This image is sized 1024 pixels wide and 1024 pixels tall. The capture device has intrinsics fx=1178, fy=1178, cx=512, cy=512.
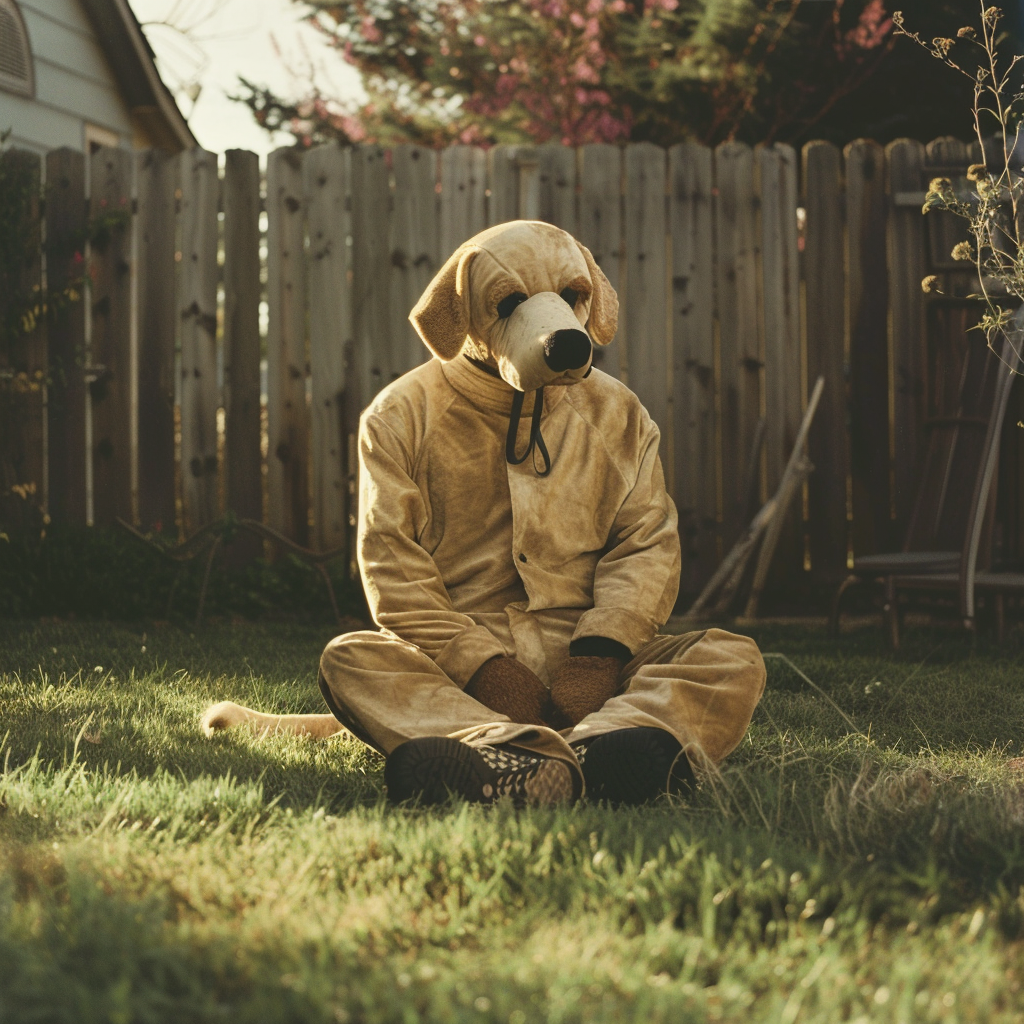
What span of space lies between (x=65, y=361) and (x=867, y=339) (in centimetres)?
409

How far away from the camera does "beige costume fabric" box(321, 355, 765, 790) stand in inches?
104

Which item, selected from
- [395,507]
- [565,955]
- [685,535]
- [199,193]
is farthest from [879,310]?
[565,955]

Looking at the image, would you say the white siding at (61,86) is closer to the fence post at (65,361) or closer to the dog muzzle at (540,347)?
the fence post at (65,361)

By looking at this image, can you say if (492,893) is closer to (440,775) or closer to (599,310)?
(440,775)

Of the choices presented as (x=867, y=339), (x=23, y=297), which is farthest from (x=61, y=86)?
(x=867, y=339)

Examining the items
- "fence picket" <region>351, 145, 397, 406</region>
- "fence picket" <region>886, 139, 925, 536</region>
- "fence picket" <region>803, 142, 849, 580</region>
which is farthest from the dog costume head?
"fence picket" <region>886, 139, 925, 536</region>

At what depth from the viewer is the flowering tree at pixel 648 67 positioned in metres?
8.91

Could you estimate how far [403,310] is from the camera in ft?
19.8

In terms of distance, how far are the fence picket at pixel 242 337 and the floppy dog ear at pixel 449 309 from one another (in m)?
3.24

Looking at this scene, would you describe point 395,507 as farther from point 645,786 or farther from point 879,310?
point 879,310

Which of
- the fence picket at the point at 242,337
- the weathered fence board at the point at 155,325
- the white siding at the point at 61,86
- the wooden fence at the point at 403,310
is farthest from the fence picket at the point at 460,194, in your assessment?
the white siding at the point at 61,86

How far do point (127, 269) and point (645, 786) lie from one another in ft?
15.3

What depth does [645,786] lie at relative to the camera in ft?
7.86

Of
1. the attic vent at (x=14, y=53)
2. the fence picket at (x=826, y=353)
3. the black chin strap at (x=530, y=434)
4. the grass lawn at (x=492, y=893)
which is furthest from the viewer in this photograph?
the attic vent at (x=14, y=53)
